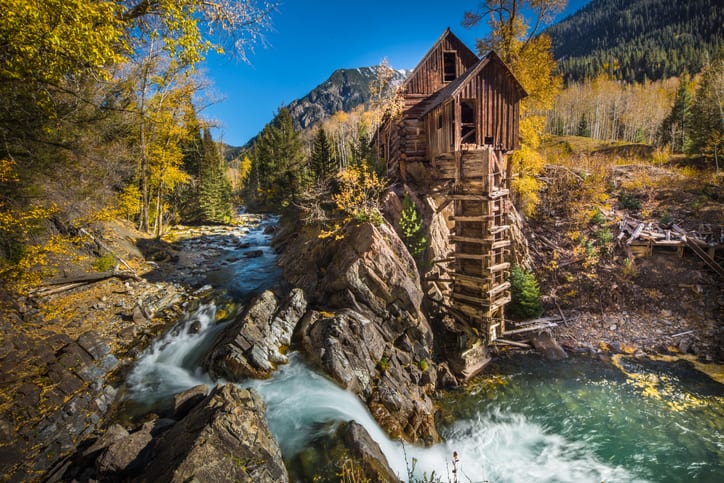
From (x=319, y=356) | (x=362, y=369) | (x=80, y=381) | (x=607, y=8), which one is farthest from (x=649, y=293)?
(x=607, y=8)

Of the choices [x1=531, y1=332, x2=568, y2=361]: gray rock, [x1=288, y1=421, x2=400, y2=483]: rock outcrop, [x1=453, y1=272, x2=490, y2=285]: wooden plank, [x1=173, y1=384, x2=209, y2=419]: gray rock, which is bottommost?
[x1=531, y1=332, x2=568, y2=361]: gray rock

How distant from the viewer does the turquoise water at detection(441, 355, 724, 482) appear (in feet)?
29.4

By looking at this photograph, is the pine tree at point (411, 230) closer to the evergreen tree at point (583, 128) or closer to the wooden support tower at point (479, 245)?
the wooden support tower at point (479, 245)

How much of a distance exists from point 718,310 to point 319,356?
1874 centimetres

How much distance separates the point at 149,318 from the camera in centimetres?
1301

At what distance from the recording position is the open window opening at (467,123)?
15.5 m

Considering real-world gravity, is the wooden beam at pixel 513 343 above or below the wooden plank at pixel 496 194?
below

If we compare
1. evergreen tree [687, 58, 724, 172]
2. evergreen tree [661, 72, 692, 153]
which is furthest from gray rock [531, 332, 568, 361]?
evergreen tree [661, 72, 692, 153]

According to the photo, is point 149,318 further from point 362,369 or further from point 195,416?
point 362,369


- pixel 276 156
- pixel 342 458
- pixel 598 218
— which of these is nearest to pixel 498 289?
pixel 342 458

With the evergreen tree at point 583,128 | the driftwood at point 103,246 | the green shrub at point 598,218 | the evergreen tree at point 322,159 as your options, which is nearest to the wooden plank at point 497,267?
the green shrub at point 598,218

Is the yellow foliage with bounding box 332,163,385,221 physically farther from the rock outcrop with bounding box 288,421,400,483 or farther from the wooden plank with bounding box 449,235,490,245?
the rock outcrop with bounding box 288,421,400,483

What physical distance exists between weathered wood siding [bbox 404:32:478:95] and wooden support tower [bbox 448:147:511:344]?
748cm

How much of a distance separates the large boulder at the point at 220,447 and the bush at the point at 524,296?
13396 millimetres
